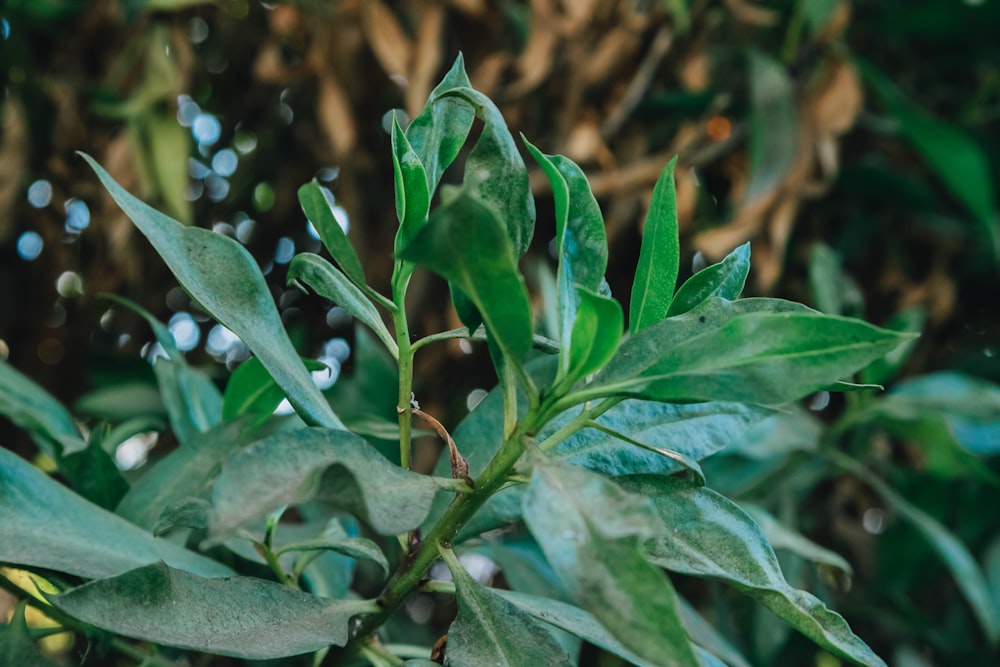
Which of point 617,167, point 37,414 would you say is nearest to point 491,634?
point 37,414

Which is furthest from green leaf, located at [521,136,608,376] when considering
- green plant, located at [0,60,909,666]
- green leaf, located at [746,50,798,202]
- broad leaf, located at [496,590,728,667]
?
green leaf, located at [746,50,798,202]

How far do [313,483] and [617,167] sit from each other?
0.78 m

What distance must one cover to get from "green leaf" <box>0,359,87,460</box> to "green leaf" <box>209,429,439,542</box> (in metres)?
0.20

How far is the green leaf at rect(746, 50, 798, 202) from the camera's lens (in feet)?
2.80

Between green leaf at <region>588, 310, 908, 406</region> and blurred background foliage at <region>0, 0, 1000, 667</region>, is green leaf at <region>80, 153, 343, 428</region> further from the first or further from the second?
blurred background foliage at <region>0, 0, 1000, 667</region>

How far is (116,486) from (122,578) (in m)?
0.15

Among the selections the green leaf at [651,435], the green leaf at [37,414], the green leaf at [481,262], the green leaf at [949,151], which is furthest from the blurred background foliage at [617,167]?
the green leaf at [481,262]

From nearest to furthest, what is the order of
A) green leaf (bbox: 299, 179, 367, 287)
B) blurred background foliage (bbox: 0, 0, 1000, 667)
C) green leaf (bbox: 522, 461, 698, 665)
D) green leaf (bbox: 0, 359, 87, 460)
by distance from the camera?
green leaf (bbox: 522, 461, 698, 665)
green leaf (bbox: 299, 179, 367, 287)
green leaf (bbox: 0, 359, 87, 460)
blurred background foliage (bbox: 0, 0, 1000, 667)

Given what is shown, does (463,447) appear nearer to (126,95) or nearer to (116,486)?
(116,486)

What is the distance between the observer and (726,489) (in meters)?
0.66

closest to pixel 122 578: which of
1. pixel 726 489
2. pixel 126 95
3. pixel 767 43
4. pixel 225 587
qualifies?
pixel 225 587

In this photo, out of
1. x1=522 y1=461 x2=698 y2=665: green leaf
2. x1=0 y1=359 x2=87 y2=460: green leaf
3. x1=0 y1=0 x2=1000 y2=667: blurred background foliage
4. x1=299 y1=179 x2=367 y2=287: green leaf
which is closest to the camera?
x1=522 y1=461 x2=698 y2=665: green leaf

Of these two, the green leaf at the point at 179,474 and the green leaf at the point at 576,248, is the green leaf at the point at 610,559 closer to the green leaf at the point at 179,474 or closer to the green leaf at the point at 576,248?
the green leaf at the point at 576,248

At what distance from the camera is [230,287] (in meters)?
0.29
